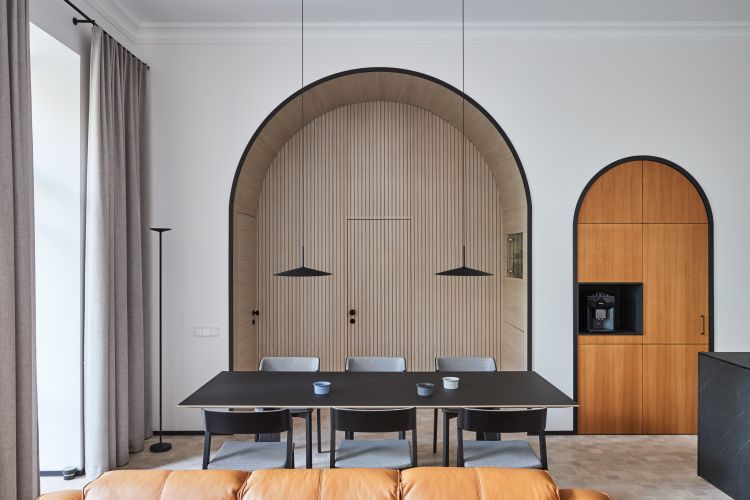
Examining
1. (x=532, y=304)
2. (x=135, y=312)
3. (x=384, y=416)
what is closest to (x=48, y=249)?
(x=135, y=312)

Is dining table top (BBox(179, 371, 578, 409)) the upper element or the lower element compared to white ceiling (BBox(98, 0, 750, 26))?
lower

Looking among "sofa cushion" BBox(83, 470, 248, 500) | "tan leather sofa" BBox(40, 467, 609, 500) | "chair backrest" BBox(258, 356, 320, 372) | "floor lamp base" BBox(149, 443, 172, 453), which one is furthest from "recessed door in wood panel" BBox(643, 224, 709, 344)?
"floor lamp base" BBox(149, 443, 172, 453)

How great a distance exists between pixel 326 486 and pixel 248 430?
3.36 feet

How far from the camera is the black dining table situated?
3.27 metres

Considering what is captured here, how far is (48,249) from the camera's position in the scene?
3.91 meters

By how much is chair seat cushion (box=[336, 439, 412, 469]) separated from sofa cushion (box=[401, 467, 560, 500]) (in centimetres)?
95

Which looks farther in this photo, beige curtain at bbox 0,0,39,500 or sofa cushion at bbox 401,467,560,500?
beige curtain at bbox 0,0,39,500

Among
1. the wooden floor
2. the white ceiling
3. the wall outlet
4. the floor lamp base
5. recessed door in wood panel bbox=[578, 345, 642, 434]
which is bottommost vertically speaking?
the wooden floor

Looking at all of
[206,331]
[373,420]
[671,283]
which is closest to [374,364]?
[373,420]

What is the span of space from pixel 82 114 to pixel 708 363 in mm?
4835

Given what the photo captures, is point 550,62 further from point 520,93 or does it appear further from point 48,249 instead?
point 48,249

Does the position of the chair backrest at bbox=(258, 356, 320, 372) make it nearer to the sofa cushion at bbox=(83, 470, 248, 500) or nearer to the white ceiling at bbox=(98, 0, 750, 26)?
the sofa cushion at bbox=(83, 470, 248, 500)

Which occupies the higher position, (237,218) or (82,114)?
(82,114)

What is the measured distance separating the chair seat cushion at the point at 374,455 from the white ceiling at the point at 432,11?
3411mm
